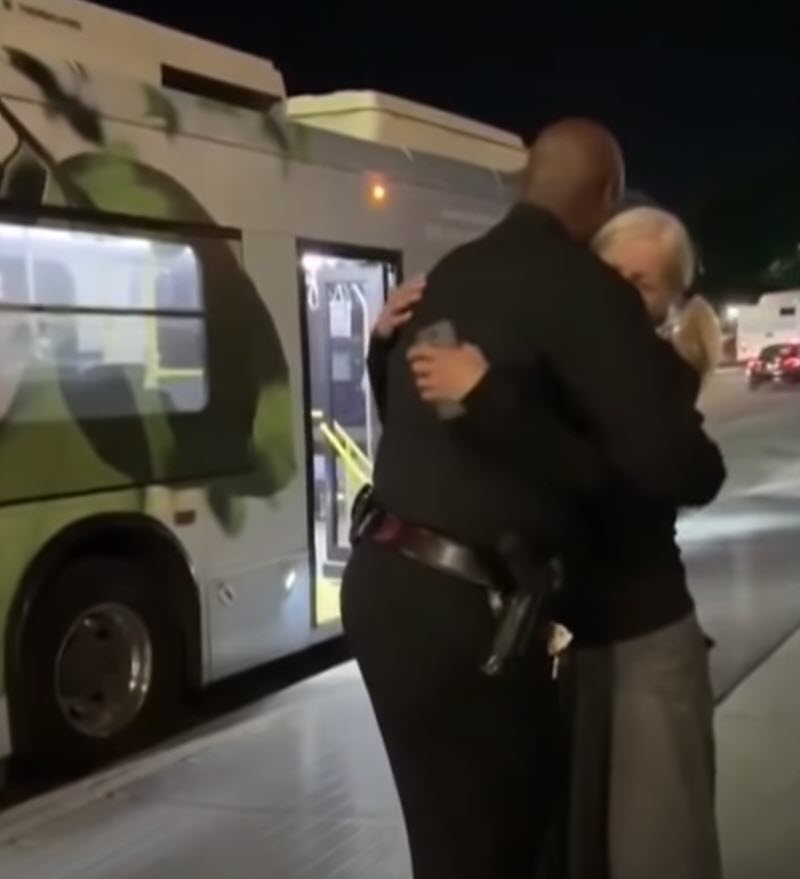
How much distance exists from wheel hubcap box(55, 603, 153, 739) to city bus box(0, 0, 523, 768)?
0.03 ft

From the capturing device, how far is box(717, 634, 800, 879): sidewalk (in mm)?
5094

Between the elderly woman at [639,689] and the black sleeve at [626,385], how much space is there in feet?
0.65

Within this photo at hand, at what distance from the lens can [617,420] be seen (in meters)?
2.76

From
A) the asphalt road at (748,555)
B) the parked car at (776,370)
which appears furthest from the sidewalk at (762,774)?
the parked car at (776,370)

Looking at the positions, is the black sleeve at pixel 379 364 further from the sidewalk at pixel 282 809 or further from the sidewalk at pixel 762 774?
the sidewalk at pixel 762 774

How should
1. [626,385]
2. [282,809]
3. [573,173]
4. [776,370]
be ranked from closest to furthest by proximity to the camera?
1. [626,385]
2. [573,173]
3. [282,809]
4. [776,370]

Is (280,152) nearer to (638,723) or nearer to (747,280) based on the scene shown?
(638,723)

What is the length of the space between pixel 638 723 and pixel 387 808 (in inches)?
110

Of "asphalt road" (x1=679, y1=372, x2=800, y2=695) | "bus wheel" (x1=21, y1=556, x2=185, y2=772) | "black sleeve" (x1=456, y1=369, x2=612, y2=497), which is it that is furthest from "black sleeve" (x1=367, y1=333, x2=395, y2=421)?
"bus wheel" (x1=21, y1=556, x2=185, y2=772)

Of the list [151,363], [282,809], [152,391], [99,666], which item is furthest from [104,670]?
[282,809]

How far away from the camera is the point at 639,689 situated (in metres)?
3.11

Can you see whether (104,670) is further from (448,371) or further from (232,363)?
(448,371)

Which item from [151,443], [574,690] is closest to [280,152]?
[151,443]

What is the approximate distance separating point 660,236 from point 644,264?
0.07 metres
